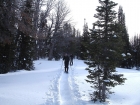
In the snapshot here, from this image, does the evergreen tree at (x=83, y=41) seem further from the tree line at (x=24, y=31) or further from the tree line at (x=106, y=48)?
the tree line at (x=24, y=31)

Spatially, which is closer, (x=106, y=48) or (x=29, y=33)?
(x=106, y=48)

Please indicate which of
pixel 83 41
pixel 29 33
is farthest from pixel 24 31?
pixel 83 41

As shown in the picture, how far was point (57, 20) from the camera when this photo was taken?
4347cm

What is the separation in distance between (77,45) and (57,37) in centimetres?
3458

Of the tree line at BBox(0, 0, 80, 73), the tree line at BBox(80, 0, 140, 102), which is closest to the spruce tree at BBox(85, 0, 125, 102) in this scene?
the tree line at BBox(80, 0, 140, 102)

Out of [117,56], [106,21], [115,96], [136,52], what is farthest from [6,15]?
[136,52]

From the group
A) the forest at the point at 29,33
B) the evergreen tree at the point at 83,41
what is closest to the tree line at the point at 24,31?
the forest at the point at 29,33

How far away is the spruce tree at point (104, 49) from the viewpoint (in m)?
8.83

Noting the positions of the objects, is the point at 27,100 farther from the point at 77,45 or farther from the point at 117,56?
the point at 77,45

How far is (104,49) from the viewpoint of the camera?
9.01 meters

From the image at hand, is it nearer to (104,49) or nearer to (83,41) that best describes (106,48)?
(104,49)

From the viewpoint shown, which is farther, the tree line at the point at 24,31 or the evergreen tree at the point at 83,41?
the tree line at the point at 24,31

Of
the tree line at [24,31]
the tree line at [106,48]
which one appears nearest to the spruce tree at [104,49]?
the tree line at [106,48]

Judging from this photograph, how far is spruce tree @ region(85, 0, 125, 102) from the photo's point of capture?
8828mm
